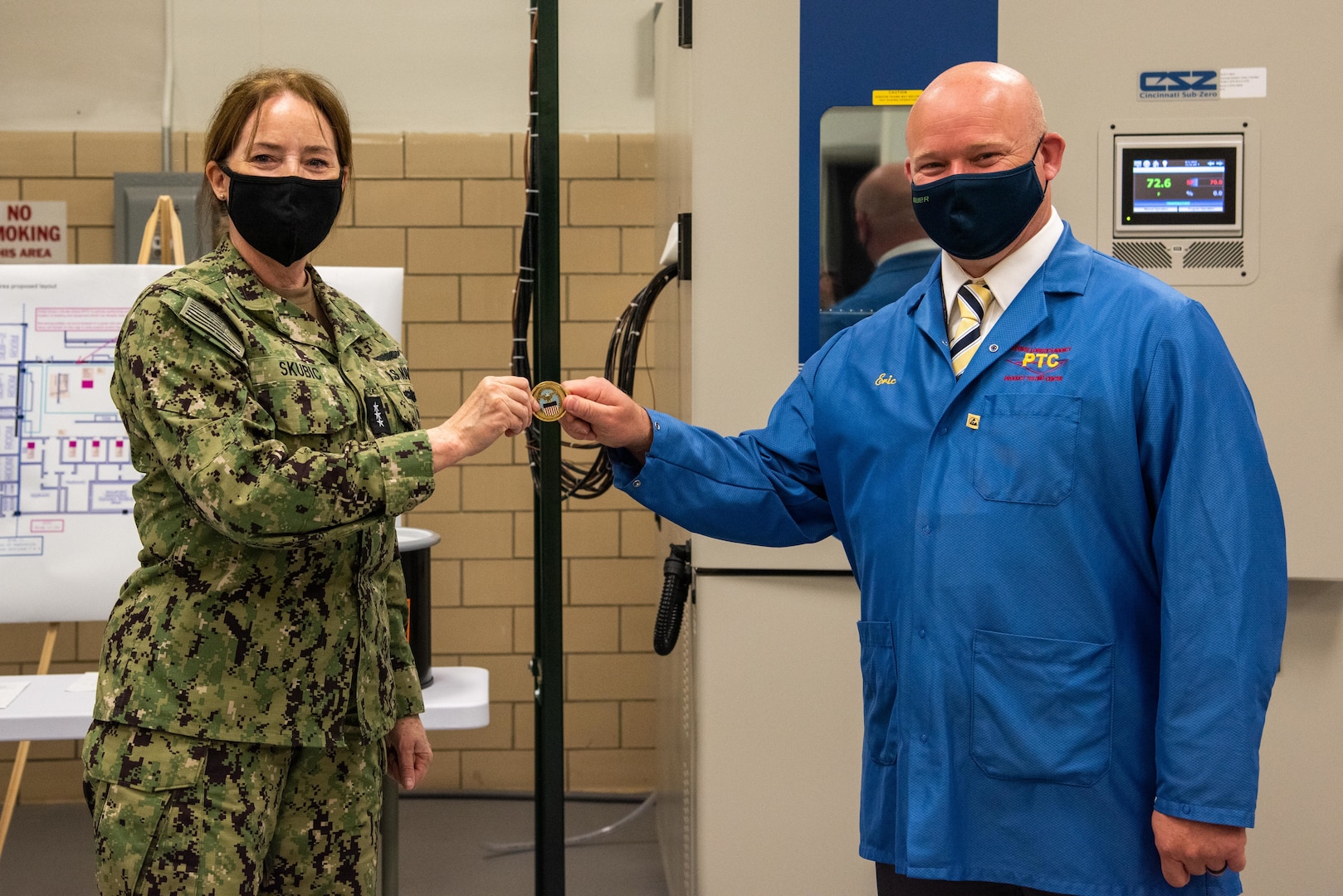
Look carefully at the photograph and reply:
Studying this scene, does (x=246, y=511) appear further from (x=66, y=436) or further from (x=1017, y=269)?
(x=66, y=436)

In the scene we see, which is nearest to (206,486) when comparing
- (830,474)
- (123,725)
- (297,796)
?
(123,725)

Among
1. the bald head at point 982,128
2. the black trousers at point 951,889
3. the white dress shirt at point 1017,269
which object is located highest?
the bald head at point 982,128

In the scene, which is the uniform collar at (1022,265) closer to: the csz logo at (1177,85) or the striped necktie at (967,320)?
the striped necktie at (967,320)

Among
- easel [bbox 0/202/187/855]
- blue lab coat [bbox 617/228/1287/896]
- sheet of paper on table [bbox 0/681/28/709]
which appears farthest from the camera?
easel [bbox 0/202/187/855]

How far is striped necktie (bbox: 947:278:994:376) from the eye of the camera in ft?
4.80

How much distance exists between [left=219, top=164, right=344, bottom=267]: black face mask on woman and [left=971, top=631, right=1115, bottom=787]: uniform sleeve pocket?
101cm

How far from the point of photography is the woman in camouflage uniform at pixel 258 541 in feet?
4.33

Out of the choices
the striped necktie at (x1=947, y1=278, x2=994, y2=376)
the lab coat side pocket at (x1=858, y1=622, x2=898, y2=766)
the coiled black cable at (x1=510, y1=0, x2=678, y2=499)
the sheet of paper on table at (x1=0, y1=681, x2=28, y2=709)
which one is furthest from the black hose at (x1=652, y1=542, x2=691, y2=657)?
the sheet of paper on table at (x1=0, y1=681, x2=28, y2=709)

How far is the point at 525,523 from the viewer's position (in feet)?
12.4

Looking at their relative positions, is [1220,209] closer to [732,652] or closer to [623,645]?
[732,652]

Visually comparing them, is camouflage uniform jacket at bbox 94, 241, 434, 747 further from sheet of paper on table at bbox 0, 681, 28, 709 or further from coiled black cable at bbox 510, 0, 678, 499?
sheet of paper on table at bbox 0, 681, 28, 709

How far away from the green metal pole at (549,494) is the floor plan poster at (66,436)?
3.50ft

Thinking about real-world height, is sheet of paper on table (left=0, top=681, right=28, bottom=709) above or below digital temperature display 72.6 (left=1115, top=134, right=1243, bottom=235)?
below

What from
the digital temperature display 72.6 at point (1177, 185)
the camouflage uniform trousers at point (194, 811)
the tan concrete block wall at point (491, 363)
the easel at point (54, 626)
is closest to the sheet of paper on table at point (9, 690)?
the easel at point (54, 626)
